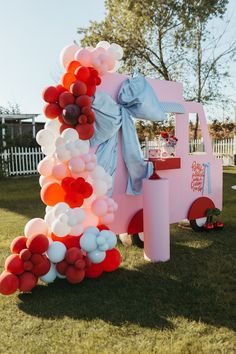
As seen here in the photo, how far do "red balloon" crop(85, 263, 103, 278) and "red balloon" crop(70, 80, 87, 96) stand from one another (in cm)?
169

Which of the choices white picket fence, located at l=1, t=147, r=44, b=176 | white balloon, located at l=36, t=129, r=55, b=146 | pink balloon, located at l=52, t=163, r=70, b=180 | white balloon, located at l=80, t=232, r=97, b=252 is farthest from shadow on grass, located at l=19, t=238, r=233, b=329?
white picket fence, located at l=1, t=147, r=44, b=176

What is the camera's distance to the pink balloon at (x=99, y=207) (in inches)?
144

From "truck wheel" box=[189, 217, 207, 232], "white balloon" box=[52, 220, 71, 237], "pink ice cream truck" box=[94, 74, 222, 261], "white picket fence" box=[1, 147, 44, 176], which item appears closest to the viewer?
"white balloon" box=[52, 220, 71, 237]

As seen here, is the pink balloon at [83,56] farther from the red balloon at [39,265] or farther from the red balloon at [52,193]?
the red balloon at [39,265]

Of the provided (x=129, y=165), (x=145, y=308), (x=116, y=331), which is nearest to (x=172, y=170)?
(x=129, y=165)

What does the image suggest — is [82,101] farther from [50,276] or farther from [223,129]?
[223,129]

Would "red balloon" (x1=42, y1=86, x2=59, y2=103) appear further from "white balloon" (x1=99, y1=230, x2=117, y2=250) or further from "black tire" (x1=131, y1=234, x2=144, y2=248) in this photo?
"black tire" (x1=131, y1=234, x2=144, y2=248)

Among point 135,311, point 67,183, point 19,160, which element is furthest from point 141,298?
point 19,160

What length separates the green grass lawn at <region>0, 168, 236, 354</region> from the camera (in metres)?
2.51

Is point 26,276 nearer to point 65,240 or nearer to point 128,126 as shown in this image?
point 65,240

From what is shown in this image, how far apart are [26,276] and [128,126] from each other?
203 cm

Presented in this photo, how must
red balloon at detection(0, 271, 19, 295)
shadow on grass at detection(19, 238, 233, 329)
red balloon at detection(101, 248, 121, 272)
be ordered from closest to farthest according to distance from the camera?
shadow on grass at detection(19, 238, 233, 329) < red balloon at detection(0, 271, 19, 295) < red balloon at detection(101, 248, 121, 272)

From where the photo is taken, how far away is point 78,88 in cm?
350

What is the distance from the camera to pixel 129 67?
1859cm
